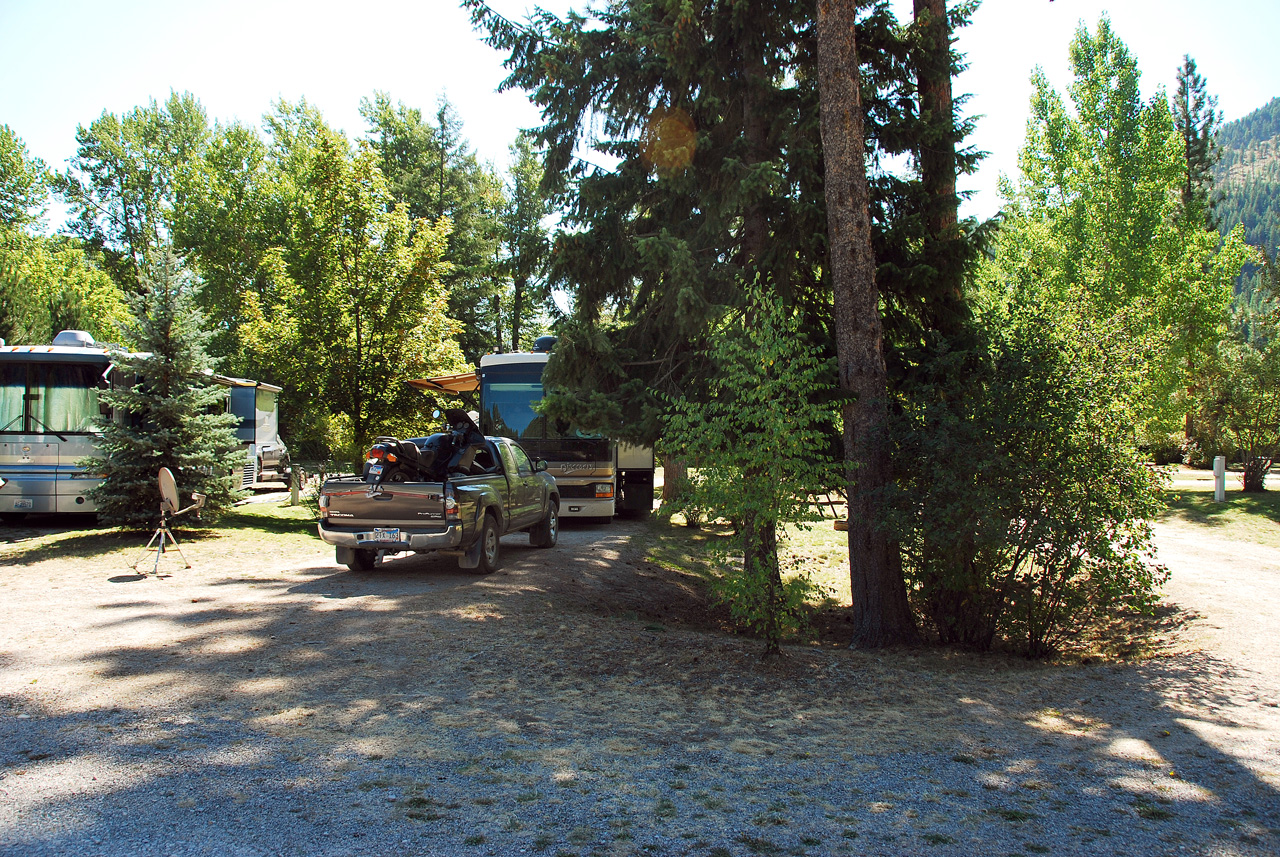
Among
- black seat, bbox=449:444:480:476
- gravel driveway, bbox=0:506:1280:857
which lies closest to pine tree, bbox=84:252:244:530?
gravel driveway, bbox=0:506:1280:857

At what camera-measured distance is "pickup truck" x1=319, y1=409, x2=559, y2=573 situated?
1001cm

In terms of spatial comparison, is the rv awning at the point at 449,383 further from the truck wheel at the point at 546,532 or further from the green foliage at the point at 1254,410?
the green foliage at the point at 1254,410

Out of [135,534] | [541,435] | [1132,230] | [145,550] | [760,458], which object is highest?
[1132,230]

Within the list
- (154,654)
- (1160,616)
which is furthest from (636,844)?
(1160,616)

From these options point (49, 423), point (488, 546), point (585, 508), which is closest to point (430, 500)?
point (488, 546)

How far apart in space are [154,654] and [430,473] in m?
4.32

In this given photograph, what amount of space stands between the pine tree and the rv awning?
412 cm

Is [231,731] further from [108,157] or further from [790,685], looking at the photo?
[108,157]

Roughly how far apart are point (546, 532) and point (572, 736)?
851cm

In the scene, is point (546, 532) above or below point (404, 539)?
below

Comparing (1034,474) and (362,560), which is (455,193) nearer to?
(362,560)

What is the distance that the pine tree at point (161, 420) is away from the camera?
43.2 ft

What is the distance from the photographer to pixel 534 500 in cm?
1284

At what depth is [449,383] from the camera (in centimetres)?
1802
